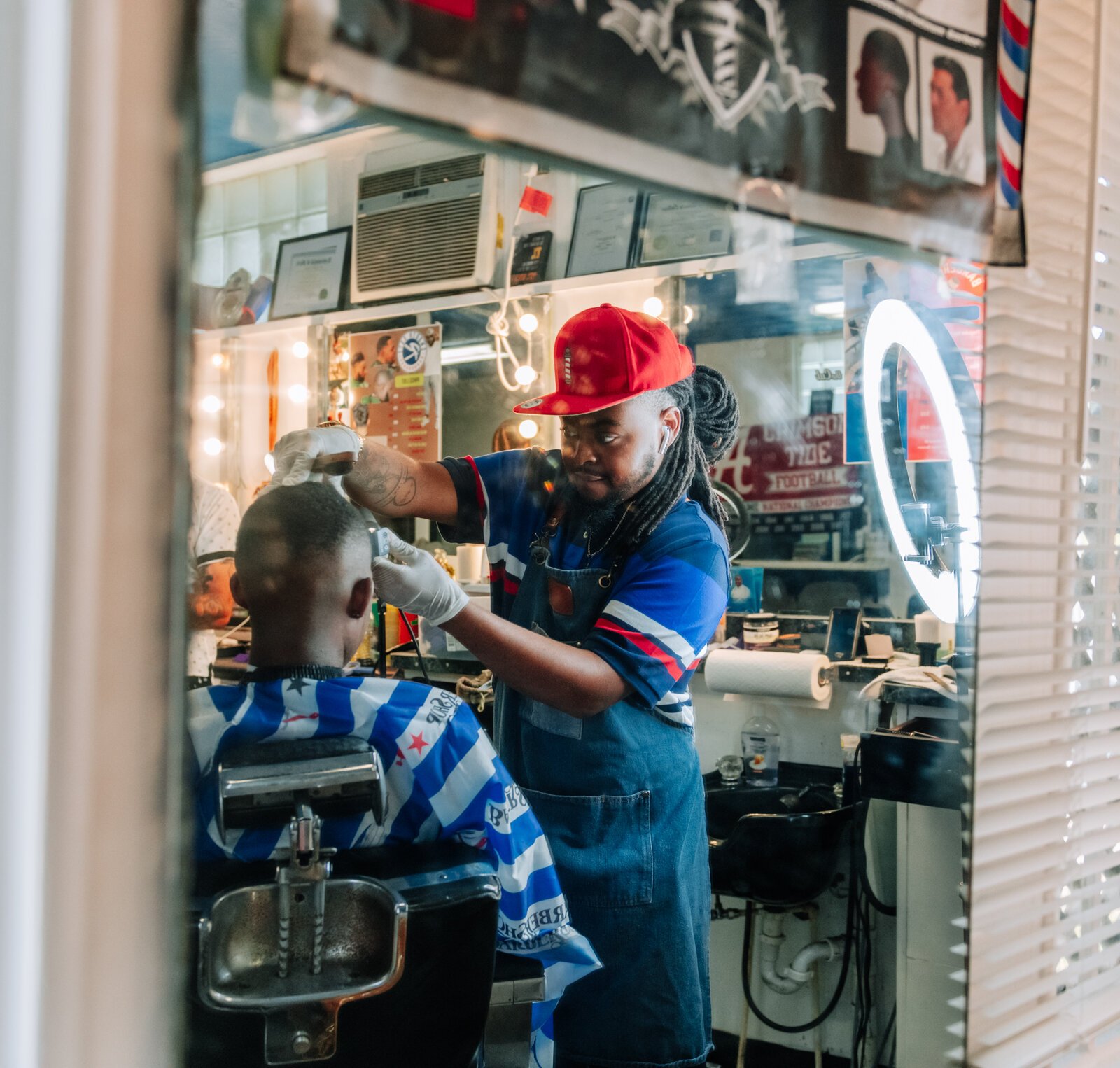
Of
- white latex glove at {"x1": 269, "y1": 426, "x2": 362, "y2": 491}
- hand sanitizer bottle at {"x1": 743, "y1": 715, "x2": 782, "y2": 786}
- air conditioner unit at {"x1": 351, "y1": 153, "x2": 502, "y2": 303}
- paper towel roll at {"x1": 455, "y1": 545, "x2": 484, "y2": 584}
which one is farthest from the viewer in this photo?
hand sanitizer bottle at {"x1": 743, "y1": 715, "x2": 782, "y2": 786}

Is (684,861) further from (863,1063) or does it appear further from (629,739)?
(863,1063)

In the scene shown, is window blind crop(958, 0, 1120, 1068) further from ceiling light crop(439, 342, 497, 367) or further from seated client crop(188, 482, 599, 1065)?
ceiling light crop(439, 342, 497, 367)

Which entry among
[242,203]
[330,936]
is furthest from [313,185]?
[330,936]

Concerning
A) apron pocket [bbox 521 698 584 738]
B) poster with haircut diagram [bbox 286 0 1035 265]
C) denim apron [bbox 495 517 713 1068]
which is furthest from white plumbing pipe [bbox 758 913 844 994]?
poster with haircut diagram [bbox 286 0 1035 265]

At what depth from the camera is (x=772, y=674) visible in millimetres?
2576

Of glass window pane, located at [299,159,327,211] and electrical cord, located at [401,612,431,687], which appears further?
electrical cord, located at [401,612,431,687]

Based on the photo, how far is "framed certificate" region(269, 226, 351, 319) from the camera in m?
1.06

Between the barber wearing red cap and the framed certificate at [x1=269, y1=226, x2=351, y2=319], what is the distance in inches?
18.2

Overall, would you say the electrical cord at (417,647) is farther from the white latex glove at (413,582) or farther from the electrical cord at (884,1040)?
the electrical cord at (884,1040)

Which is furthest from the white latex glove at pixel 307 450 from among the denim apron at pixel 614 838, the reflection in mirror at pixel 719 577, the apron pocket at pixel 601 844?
the apron pocket at pixel 601 844

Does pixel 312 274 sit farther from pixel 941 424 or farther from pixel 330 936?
pixel 941 424

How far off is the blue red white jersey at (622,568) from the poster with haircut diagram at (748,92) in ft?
2.35

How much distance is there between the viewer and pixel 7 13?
2.16 feet

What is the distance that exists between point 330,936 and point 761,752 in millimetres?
1720
